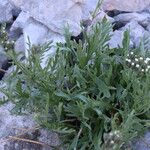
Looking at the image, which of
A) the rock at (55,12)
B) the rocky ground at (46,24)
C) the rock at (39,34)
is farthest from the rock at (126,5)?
the rock at (39,34)

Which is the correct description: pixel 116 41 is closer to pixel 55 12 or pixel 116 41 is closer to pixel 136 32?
pixel 136 32

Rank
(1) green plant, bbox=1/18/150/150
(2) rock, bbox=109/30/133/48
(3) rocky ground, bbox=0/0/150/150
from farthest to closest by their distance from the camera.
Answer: (2) rock, bbox=109/30/133/48 → (3) rocky ground, bbox=0/0/150/150 → (1) green plant, bbox=1/18/150/150

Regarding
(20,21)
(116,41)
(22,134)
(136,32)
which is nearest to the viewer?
(22,134)

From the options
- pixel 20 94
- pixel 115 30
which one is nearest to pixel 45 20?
pixel 115 30

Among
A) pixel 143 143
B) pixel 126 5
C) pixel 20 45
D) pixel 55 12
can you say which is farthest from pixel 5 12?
pixel 143 143

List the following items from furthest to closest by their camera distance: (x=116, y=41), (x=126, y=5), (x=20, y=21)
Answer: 1. (x=126, y=5)
2. (x=20, y=21)
3. (x=116, y=41)

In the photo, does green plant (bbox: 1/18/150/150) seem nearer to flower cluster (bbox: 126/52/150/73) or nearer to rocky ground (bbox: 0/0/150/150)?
flower cluster (bbox: 126/52/150/73)

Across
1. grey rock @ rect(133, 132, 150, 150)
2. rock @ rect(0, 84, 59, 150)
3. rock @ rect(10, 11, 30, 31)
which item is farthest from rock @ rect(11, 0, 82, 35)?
grey rock @ rect(133, 132, 150, 150)

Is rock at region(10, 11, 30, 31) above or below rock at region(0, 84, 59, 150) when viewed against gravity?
above

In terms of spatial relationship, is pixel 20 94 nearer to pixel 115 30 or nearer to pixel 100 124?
pixel 100 124
